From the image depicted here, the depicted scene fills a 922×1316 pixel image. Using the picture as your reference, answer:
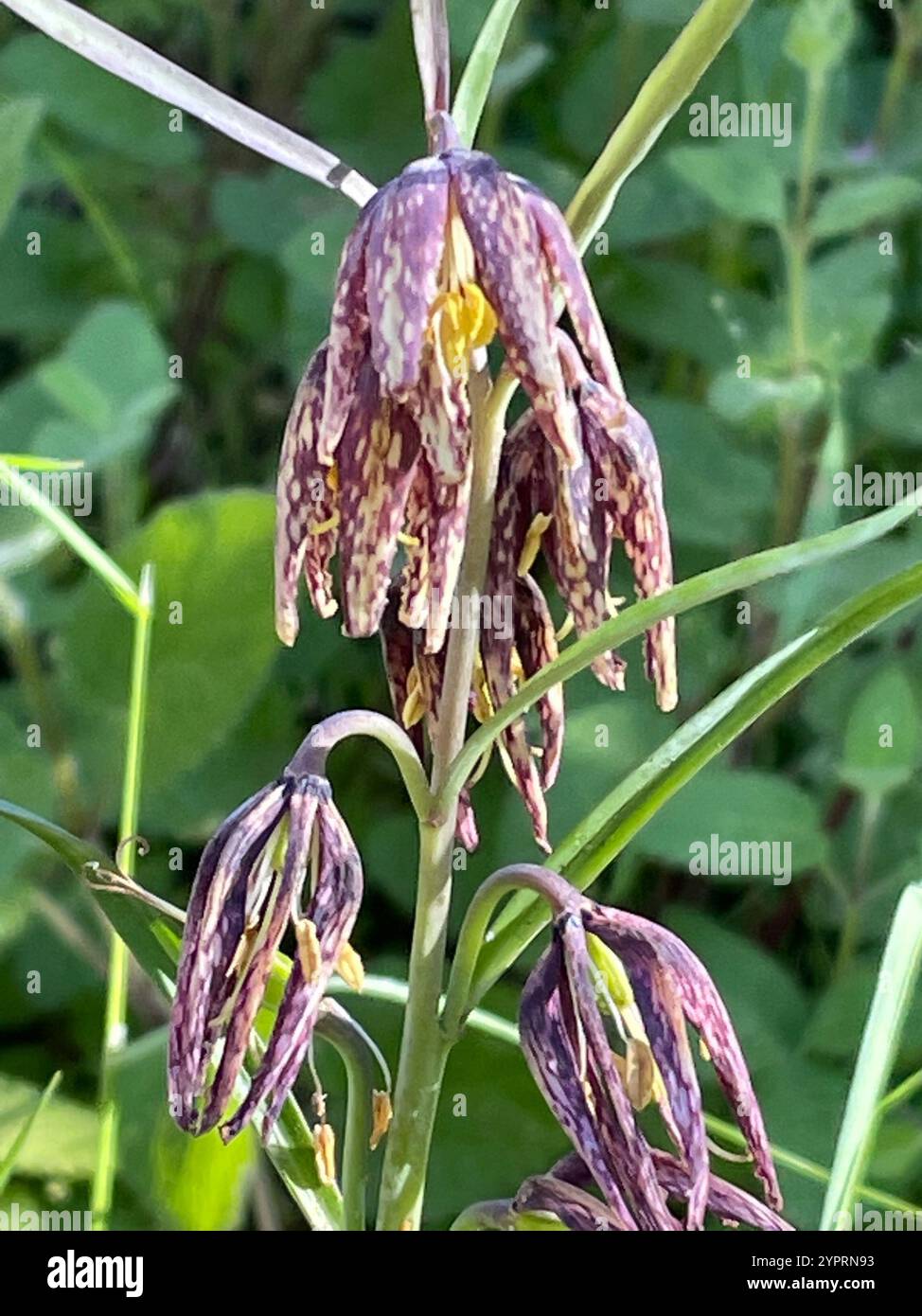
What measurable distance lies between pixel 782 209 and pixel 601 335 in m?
0.60

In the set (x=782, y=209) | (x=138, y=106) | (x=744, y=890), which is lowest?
(x=744, y=890)

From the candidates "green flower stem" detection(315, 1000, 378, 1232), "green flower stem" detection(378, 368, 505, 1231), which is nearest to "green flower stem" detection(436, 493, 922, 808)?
"green flower stem" detection(378, 368, 505, 1231)

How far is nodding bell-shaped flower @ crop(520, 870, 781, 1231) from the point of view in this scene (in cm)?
45

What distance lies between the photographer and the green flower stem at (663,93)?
1.27 ft

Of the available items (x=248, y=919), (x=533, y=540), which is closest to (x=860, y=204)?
(x=533, y=540)

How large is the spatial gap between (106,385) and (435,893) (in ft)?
1.83

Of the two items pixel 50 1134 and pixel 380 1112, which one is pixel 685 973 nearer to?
pixel 380 1112

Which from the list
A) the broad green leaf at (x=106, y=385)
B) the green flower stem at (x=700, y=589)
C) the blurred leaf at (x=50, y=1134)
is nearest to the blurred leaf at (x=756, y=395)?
the broad green leaf at (x=106, y=385)

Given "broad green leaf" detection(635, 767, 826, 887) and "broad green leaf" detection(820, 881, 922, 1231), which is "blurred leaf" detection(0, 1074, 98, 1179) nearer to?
"broad green leaf" detection(635, 767, 826, 887)

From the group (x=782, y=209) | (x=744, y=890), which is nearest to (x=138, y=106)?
(x=782, y=209)

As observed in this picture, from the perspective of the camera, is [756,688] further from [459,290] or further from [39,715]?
[39,715]

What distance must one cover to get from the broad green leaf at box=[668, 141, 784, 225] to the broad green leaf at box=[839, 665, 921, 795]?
0.94 feet
